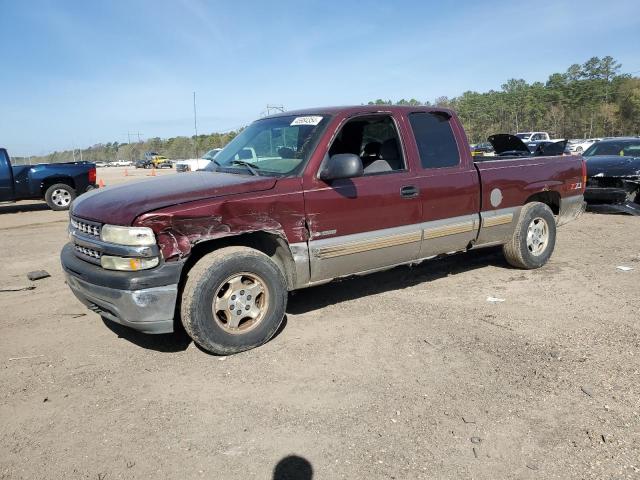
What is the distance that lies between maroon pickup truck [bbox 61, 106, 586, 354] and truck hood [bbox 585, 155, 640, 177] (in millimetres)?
5265

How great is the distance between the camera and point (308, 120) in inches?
179

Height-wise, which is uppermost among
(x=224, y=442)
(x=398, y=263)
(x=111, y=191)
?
(x=111, y=191)

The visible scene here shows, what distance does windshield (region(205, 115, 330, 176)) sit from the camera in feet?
14.0

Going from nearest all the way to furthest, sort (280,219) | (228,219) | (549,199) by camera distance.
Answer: (228,219) < (280,219) < (549,199)

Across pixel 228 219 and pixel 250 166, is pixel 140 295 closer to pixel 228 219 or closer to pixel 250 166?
pixel 228 219

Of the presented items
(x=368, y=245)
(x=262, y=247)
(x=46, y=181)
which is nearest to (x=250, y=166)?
(x=262, y=247)

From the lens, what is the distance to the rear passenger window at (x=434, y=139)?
489 centimetres

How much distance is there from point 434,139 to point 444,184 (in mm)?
491

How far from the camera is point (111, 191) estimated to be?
165 inches

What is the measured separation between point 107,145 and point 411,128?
424 feet

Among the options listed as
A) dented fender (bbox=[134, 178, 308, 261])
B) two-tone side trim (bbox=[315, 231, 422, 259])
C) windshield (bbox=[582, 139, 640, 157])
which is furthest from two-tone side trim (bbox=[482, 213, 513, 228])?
windshield (bbox=[582, 139, 640, 157])

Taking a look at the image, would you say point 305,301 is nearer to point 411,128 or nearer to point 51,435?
point 411,128

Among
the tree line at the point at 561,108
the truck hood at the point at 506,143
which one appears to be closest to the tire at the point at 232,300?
the truck hood at the point at 506,143

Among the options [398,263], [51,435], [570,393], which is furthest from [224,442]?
[398,263]
